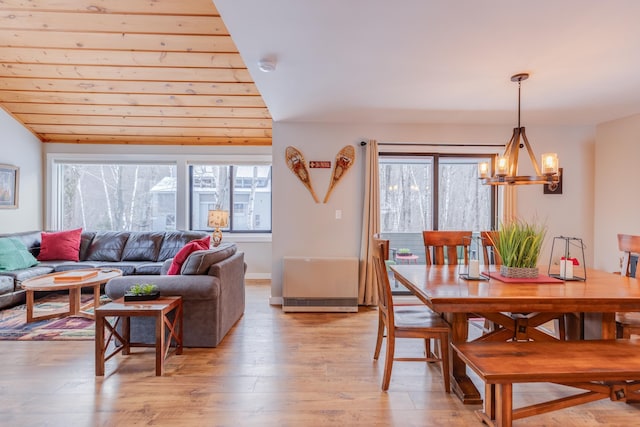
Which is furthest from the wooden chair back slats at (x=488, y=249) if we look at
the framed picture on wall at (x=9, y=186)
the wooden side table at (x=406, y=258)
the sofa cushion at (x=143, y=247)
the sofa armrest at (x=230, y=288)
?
the framed picture on wall at (x=9, y=186)

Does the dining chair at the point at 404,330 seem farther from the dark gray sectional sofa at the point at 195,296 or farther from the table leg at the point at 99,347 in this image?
the table leg at the point at 99,347

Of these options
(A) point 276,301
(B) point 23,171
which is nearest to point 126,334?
(A) point 276,301

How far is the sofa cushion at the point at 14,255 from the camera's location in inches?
170

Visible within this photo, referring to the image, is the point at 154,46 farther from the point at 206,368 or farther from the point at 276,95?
the point at 206,368

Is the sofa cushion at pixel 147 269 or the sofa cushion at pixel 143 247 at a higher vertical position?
the sofa cushion at pixel 143 247

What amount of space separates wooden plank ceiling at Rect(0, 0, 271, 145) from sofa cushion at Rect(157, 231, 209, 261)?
5.23ft

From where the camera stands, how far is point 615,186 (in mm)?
4211

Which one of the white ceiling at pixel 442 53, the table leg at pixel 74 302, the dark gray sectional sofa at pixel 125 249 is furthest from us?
the dark gray sectional sofa at pixel 125 249

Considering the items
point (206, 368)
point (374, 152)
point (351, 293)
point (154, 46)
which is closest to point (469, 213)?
point (374, 152)

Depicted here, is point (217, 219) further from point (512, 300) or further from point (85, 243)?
point (512, 300)

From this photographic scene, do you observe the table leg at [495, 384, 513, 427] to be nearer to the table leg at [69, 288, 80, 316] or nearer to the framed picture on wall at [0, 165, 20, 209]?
the table leg at [69, 288, 80, 316]

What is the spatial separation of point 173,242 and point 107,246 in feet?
3.21

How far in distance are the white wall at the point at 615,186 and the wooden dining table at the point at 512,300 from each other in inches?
78.4

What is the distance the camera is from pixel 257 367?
2.69 metres
